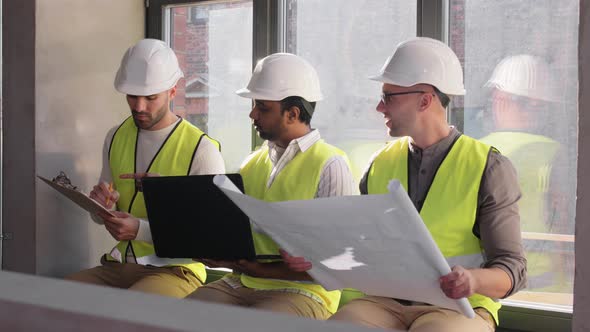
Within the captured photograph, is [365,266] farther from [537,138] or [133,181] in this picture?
[133,181]

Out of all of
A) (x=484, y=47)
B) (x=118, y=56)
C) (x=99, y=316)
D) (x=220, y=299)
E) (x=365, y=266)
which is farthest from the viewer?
(x=118, y=56)

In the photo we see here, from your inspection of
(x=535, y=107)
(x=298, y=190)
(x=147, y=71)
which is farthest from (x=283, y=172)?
(x=535, y=107)

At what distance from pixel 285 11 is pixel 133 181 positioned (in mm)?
995

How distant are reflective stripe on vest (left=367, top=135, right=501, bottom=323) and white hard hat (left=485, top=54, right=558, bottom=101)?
52cm

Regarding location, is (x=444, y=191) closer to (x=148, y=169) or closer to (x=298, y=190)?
(x=298, y=190)

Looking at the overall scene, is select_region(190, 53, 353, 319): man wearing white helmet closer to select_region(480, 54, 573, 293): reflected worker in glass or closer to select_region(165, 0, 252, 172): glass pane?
select_region(480, 54, 573, 293): reflected worker in glass

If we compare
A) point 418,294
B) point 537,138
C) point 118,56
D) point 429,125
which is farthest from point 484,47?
point 118,56

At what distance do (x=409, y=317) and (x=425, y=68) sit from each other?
2.35 feet

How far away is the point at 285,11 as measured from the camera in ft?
10.2

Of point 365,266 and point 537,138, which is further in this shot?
point 537,138

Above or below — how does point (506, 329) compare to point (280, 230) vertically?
below

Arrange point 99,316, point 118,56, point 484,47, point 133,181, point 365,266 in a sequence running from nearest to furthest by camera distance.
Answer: point 99,316
point 365,266
point 484,47
point 133,181
point 118,56

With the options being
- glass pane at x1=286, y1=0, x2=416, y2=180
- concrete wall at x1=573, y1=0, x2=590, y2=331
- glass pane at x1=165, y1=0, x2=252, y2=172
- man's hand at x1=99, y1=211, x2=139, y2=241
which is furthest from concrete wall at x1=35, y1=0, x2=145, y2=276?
concrete wall at x1=573, y1=0, x2=590, y2=331

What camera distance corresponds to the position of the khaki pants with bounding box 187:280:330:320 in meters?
2.21
